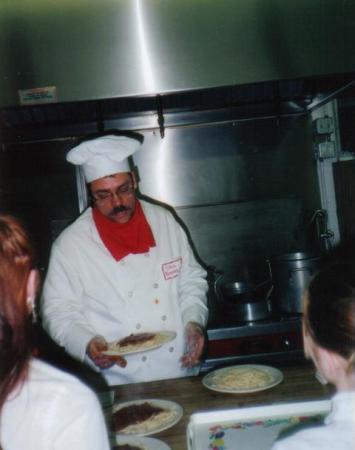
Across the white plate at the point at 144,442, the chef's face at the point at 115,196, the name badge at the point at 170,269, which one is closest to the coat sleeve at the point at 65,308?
the chef's face at the point at 115,196

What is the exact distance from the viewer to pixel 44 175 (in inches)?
129

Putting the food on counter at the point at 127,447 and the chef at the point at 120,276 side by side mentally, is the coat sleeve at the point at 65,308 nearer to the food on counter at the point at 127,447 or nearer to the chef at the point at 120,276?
the chef at the point at 120,276

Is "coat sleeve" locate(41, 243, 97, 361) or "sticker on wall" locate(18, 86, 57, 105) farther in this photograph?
"sticker on wall" locate(18, 86, 57, 105)

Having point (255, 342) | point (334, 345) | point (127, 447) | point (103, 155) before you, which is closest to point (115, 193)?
point (103, 155)

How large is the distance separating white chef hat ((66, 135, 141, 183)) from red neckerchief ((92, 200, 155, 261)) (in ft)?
0.74

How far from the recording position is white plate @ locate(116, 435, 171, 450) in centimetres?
129

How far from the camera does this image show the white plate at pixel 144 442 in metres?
1.29

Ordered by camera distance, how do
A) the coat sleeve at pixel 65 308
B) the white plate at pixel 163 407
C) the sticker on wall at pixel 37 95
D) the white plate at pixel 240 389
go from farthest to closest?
the sticker on wall at pixel 37 95, the coat sleeve at pixel 65 308, the white plate at pixel 240 389, the white plate at pixel 163 407

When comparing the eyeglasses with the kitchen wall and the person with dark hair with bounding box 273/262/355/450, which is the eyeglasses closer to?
the kitchen wall

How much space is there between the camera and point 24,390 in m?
0.83

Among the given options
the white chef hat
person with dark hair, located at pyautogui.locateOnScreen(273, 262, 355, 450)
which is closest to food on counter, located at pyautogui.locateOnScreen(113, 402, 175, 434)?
person with dark hair, located at pyautogui.locateOnScreen(273, 262, 355, 450)

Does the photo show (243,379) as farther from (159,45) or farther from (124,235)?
(159,45)

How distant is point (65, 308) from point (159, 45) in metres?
1.26

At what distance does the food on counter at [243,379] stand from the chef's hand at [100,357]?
351 millimetres
